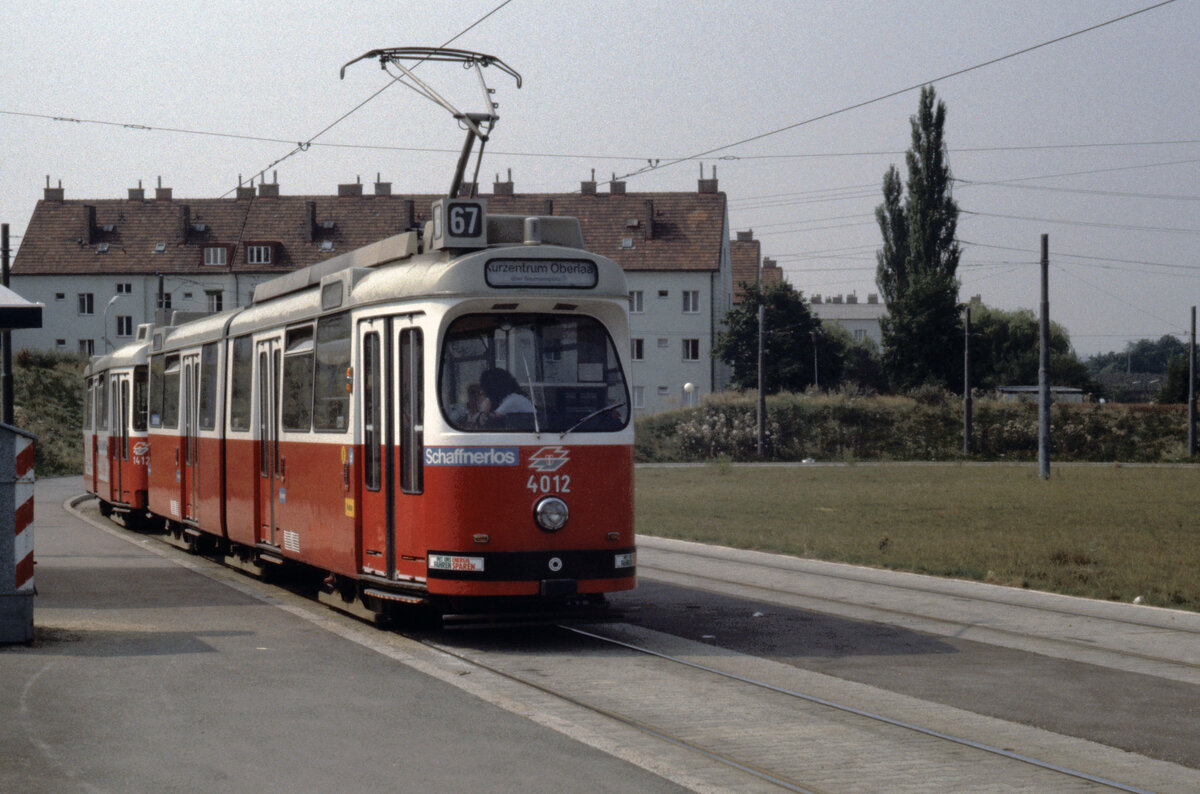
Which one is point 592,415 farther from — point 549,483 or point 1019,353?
point 1019,353

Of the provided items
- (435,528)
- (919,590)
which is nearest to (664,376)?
(919,590)

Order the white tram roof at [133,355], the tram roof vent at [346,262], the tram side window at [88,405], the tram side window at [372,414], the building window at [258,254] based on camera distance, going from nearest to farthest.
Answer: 1. the tram side window at [372,414]
2. the tram roof vent at [346,262]
3. the white tram roof at [133,355]
4. the tram side window at [88,405]
5. the building window at [258,254]

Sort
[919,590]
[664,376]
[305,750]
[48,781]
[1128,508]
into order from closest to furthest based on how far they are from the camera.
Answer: [48,781] → [305,750] → [919,590] → [1128,508] → [664,376]

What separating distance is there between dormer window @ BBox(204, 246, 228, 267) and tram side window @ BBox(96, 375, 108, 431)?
57.9 metres

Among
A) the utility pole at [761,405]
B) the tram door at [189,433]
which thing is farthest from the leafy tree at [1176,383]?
the tram door at [189,433]

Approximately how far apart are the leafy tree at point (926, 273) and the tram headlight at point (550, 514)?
63191 millimetres

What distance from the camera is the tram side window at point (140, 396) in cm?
2334

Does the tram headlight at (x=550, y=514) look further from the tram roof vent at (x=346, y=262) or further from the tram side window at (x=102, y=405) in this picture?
the tram side window at (x=102, y=405)

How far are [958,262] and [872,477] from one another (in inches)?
1297

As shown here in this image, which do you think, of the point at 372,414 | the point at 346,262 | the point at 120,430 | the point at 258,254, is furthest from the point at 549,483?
the point at 258,254

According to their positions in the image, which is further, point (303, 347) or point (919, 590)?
point (919, 590)

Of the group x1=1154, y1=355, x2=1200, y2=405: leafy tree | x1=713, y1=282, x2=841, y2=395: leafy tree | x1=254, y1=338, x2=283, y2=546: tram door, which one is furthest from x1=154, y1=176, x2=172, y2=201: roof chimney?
x1=254, y1=338, x2=283, y2=546: tram door

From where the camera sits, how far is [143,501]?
24.3 meters

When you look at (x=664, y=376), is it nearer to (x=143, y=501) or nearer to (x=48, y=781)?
(x=143, y=501)
